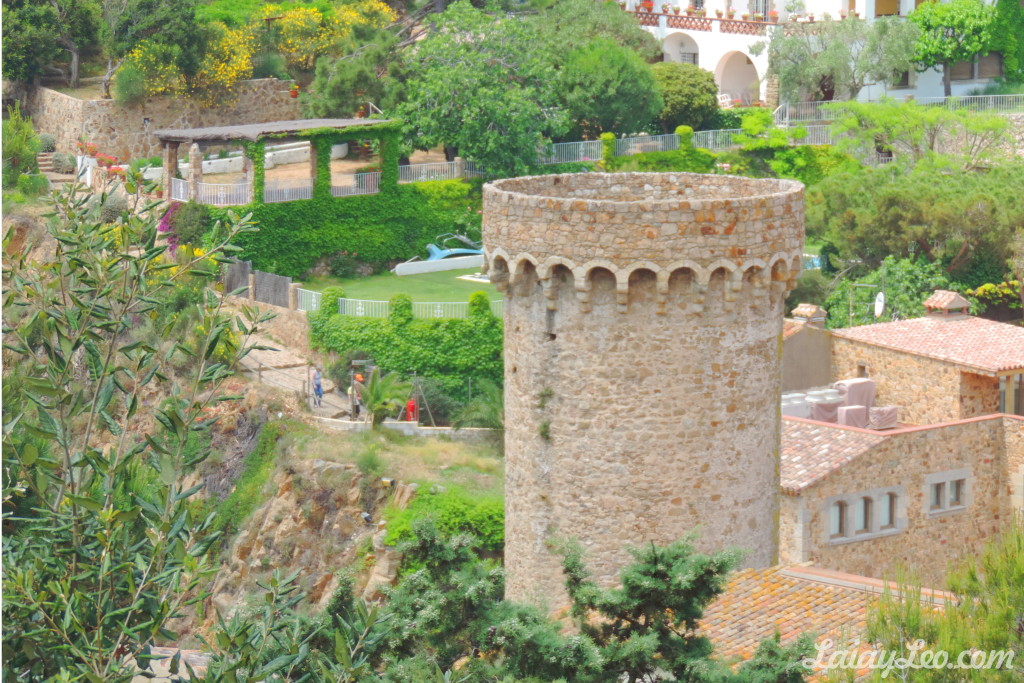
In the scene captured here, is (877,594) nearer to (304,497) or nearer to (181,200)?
(304,497)

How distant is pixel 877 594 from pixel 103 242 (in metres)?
10.9

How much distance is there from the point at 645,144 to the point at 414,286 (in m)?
Answer: 13.5


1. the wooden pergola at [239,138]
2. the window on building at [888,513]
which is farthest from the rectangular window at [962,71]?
the window on building at [888,513]

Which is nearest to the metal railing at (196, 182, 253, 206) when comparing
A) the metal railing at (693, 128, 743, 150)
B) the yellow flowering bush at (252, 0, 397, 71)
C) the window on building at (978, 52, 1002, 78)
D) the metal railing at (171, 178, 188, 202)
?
the metal railing at (171, 178, 188, 202)

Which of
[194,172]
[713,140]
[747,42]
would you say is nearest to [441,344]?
[194,172]

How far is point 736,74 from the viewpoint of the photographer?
67625 mm

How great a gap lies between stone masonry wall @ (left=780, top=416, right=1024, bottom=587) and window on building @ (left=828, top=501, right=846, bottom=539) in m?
0.13

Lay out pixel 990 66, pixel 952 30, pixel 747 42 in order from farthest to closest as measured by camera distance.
Answer: pixel 747 42, pixel 990 66, pixel 952 30

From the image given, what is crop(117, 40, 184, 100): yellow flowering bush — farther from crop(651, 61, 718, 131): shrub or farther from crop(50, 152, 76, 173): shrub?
crop(651, 61, 718, 131): shrub

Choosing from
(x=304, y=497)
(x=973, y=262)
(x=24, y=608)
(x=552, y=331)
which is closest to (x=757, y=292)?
(x=552, y=331)

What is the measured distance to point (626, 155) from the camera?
55.4 metres

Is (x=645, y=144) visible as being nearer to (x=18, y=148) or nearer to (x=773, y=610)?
(x=18, y=148)

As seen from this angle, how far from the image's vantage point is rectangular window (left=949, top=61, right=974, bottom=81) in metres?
64.6

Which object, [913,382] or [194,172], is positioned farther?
[194,172]
